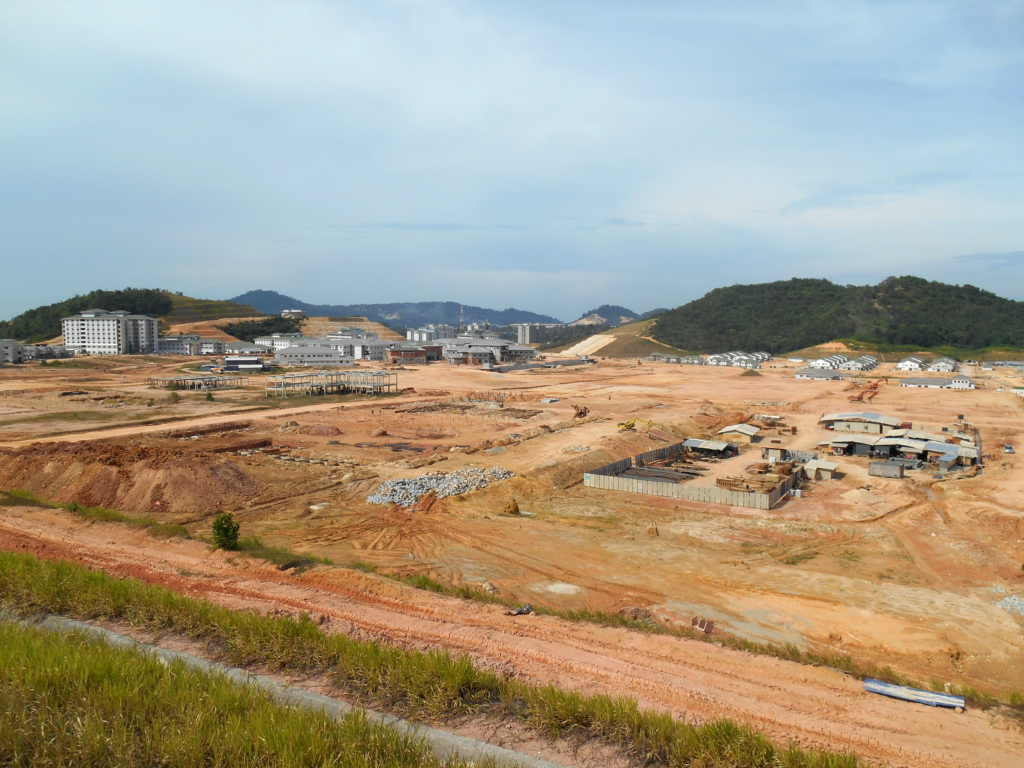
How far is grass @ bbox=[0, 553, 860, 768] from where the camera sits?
6887mm

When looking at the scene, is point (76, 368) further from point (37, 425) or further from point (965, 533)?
point (965, 533)

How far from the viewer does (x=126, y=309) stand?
140875 mm

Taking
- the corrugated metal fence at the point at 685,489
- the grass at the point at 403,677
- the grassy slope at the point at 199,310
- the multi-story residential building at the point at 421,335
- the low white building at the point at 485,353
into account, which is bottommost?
the corrugated metal fence at the point at 685,489

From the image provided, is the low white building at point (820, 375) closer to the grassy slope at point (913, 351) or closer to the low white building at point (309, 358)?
the grassy slope at point (913, 351)

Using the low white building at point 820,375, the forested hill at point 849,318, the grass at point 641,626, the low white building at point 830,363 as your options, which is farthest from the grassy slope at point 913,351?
the grass at point 641,626

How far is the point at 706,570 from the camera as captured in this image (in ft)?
60.5

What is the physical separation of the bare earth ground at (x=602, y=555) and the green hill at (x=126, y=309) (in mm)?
105753

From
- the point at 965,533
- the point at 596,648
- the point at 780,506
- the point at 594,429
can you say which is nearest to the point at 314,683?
the point at 596,648

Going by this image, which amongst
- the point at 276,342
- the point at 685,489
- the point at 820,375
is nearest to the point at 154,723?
the point at 685,489

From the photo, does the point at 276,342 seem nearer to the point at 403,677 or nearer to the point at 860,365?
the point at 860,365

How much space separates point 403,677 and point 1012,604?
18058mm

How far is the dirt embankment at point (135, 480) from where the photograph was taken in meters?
23.7

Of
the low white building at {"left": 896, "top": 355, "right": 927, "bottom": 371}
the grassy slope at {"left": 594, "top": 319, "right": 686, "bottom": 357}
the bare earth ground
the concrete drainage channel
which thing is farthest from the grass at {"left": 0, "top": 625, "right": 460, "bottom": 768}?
the grassy slope at {"left": 594, "top": 319, "right": 686, "bottom": 357}

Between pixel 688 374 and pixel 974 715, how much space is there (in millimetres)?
97561
